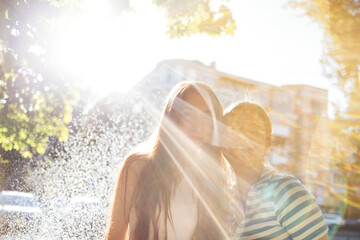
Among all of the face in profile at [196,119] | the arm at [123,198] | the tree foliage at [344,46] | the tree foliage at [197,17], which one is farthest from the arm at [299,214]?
the tree foliage at [197,17]

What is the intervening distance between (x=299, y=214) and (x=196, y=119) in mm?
690

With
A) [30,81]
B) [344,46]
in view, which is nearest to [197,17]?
[344,46]

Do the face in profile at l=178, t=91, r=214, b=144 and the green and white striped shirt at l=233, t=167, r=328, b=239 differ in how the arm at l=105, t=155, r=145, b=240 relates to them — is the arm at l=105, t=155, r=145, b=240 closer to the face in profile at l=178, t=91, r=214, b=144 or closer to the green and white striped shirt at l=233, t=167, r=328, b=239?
the face in profile at l=178, t=91, r=214, b=144

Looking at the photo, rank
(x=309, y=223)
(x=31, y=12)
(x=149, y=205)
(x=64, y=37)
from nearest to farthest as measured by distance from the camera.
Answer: (x=149, y=205)
(x=309, y=223)
(x=31, y=12)
(x=64, y=37)

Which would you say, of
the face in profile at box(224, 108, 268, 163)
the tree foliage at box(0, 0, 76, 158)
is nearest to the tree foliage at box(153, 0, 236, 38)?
the tree foliage at box(0, 0, 76, 158)

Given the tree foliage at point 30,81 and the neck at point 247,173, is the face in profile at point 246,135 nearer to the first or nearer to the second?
the neck at point 247,173

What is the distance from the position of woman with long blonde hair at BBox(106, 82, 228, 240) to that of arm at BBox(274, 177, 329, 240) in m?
0.31

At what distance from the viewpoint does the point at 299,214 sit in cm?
172

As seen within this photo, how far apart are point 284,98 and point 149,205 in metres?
47.8

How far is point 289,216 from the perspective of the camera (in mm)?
1740

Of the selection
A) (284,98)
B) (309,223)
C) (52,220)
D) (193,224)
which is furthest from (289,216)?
(284,98)

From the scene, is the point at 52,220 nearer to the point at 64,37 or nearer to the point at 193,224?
the point at 64,37

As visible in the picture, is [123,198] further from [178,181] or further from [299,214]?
[299,214]

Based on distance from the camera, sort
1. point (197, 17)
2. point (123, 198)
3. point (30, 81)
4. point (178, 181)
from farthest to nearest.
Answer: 1. point (30, 81)
2. point (197, 17)
3. point (178, 181)
4. point (123, 198)
